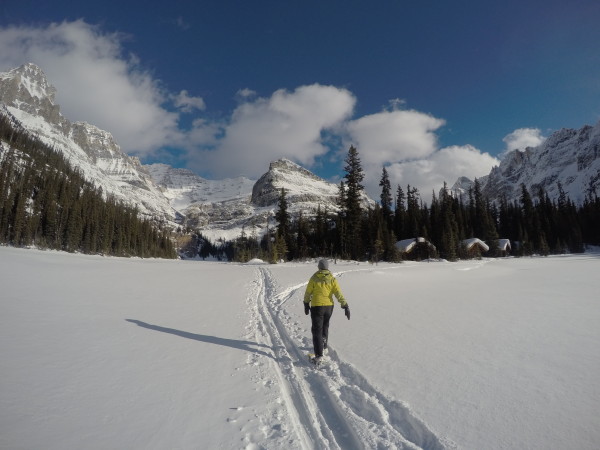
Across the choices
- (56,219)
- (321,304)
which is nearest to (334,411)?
(321,304)

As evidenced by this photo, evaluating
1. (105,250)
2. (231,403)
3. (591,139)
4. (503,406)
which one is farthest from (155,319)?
(591,139)

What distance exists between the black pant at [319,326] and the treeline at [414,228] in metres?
39.1

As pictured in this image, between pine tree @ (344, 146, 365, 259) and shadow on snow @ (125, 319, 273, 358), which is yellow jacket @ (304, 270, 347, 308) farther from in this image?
pine tree @ (344, 146, 365, 259)

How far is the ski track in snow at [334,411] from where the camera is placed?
366 centimetres

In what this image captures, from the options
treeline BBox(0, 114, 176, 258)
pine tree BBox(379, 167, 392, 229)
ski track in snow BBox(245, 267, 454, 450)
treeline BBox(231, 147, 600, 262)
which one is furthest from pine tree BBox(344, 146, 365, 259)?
treeline BBox(0, 114, 176, 258)

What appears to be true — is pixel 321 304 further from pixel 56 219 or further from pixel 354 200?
pixel 56 219

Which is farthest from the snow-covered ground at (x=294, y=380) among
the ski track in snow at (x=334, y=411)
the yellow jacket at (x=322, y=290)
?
the yellow jacket at (x=322, y=290)

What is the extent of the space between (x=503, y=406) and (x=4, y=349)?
8972 millimetres

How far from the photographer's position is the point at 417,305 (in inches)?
452

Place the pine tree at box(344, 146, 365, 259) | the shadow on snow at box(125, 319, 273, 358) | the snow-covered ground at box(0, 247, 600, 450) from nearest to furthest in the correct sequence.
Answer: the snow-covered ground at box(0, 247, 600, 450), the shadow on snow at box(125, 319, 273, 358), the pine tree at box(344, 146, 365, 259)

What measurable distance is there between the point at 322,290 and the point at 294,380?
2110 mm

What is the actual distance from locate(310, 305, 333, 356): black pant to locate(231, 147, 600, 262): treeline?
39.1 metres

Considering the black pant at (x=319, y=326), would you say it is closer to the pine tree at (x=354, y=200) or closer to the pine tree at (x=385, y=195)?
the pine tree at (x=354, y=200)

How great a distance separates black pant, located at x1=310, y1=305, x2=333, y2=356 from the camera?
6.50 m
